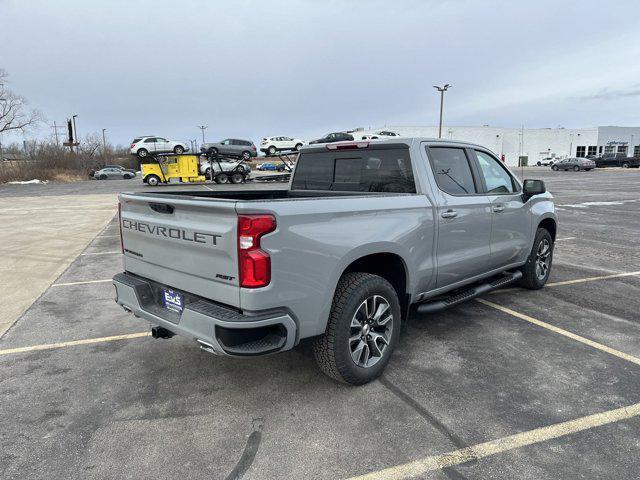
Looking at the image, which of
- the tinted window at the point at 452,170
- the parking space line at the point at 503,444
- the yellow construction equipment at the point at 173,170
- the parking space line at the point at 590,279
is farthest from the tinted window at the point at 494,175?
the yellow construction equipment at the point at 173,170

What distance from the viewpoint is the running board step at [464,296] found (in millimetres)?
4086

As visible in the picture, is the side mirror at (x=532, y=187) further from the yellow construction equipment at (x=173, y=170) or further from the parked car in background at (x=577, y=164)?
the parked car in background at (x=577, y=164)

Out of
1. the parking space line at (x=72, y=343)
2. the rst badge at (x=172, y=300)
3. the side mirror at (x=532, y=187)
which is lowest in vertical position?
the parking space line at (x=72, y=343)

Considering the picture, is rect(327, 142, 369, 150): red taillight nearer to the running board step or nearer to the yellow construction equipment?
the running board step

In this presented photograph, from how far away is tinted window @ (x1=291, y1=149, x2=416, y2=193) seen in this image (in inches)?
160

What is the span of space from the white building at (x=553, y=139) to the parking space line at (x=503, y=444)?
81.0 metres

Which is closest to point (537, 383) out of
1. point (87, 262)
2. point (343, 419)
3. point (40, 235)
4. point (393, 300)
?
point (393, 300)

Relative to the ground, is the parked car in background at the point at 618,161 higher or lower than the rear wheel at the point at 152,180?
higher

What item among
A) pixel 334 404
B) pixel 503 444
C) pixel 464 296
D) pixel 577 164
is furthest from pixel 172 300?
pixel 577 164

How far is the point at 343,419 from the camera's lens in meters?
3.07

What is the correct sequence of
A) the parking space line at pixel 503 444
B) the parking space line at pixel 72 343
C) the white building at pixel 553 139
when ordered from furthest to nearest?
the white building at pixel 553 139 → the parking space line at pixel 72 343 → the parking space line at pixel 503 444

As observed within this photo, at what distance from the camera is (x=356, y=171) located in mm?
4406

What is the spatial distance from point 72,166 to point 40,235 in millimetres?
53903

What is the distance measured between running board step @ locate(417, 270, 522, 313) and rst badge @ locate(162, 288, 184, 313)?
2.06 m
